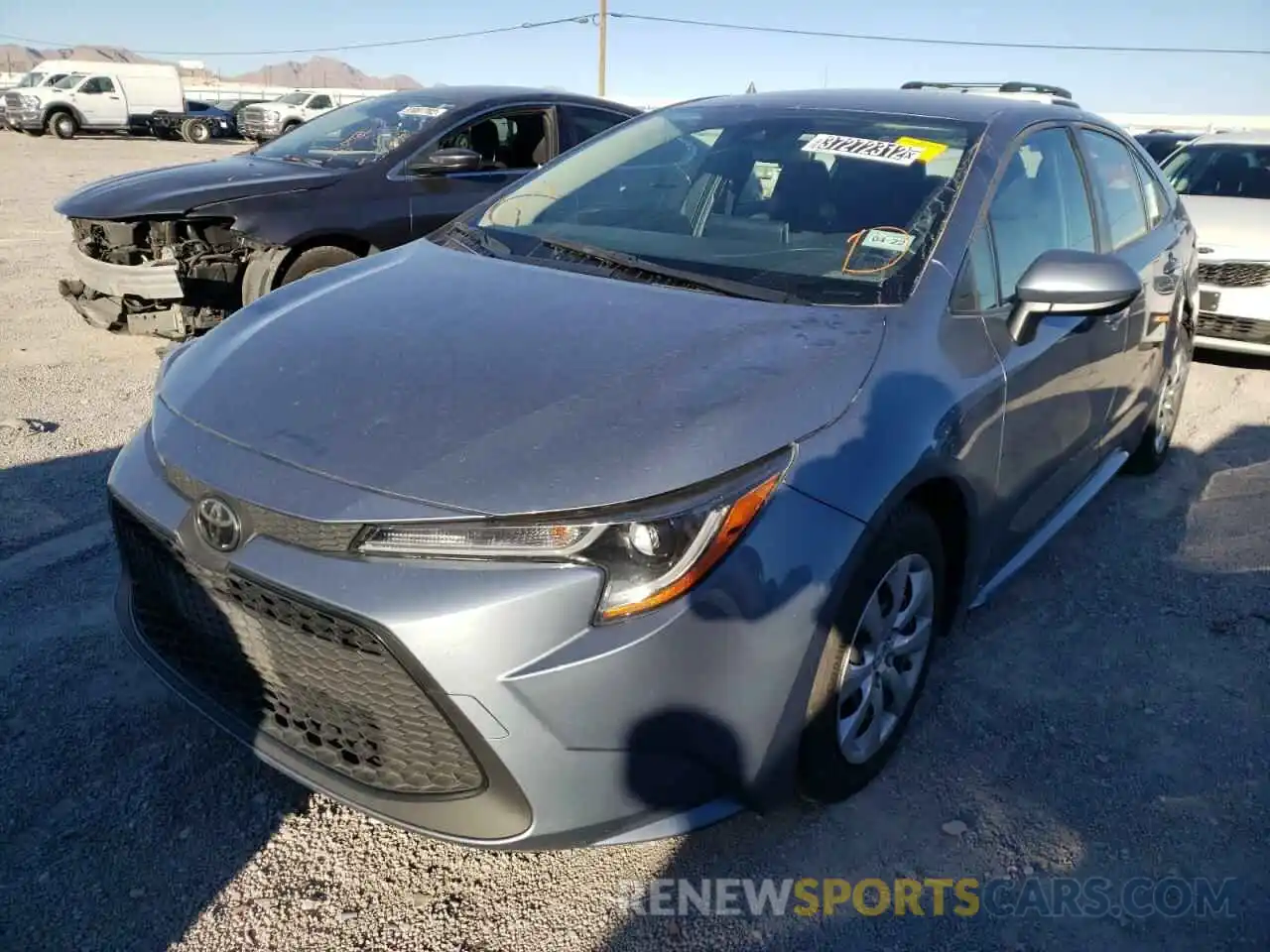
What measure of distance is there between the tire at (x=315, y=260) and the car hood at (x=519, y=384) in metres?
3.11

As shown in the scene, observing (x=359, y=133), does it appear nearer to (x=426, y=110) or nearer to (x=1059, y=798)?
(x=426, y=110)

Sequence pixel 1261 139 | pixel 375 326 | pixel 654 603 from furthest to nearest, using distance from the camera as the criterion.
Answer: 1. pixel 1261 139
2. pixel 375 326
3. pixel 654 603

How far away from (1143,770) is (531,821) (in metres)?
1.74

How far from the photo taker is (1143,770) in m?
2.58

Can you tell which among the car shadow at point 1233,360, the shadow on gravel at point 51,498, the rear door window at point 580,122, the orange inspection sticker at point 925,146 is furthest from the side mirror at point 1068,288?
the car shadow at point 1233,360

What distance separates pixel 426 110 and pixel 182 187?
64.6 inches

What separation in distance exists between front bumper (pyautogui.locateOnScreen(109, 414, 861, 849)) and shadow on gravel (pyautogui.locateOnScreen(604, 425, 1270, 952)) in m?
0.10

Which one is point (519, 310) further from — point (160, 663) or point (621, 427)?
point (160, 663)

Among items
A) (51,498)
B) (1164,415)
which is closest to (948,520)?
(1164,415)

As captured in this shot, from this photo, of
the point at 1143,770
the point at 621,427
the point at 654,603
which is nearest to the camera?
the point at 654,603

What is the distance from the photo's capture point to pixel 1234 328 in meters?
6.38

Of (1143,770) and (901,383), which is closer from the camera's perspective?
(901,383)

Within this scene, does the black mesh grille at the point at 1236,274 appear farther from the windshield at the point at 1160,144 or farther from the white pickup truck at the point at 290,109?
the white pickup truck at the point at 290,109

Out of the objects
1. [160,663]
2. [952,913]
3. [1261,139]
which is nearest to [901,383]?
[952,913]
